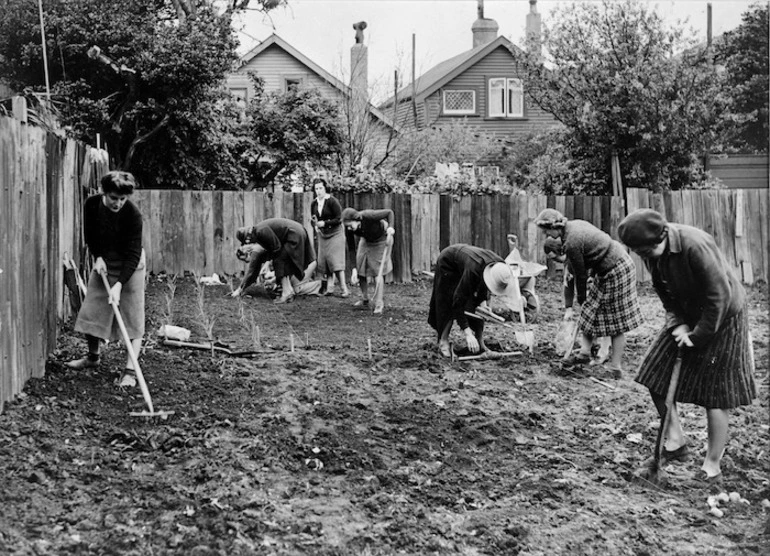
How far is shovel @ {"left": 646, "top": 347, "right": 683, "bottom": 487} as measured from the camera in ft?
16.0

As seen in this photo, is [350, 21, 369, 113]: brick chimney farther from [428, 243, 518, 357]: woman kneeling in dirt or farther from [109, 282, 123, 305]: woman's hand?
[109, 282, 123, 305]: woman's hand

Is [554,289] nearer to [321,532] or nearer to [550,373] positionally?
[550,373]

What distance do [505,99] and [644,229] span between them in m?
29.0

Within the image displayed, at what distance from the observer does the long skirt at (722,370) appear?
477 centimetres

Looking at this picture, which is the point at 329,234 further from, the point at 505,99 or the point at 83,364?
the point at 505,99

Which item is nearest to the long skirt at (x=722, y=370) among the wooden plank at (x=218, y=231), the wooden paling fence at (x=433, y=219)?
the wooden paling fence at (x=433, y=219)

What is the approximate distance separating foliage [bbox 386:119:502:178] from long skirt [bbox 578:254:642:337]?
55.0 ft

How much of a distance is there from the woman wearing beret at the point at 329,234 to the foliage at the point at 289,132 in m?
8.60

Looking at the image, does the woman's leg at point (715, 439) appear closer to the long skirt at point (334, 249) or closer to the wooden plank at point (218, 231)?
the long skirt at point (334, 249)

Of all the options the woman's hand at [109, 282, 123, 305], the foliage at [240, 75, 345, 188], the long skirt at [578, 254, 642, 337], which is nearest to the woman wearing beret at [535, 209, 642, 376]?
the long skirt at [578, 254, 642, 337]

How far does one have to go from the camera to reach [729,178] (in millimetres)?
19969

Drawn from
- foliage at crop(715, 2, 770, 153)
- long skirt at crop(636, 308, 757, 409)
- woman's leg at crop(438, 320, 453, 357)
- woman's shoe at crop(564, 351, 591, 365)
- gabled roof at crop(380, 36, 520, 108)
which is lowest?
woman's shoe at crop(564, 351, 591, 365)

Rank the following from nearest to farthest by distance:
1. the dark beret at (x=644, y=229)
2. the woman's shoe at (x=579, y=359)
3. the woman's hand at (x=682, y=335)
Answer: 1. the dark beret at (x=644, y=229)
2. the woman's hand at (x=682, y=335)
3. the woman's shoe at (x=579, y=359)

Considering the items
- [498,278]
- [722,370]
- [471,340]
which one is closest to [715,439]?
[722,370]
